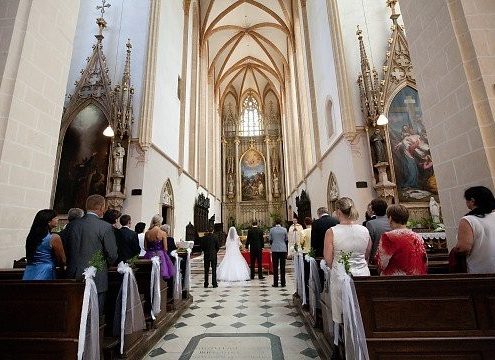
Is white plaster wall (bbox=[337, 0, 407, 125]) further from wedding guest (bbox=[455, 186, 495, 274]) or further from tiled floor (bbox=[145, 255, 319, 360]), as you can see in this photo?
wedding guest (bbox=[455, 186, 495, 274])

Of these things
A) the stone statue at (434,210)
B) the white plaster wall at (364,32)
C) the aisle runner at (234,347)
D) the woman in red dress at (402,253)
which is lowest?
the aisle runner at (234,347)

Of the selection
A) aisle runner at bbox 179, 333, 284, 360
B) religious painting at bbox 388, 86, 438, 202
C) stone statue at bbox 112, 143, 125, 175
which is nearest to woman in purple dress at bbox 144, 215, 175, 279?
aisle runner at bbox 179, 333, 284, 360

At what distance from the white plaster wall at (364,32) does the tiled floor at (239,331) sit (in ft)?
21.8

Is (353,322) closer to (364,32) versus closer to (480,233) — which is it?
(480,233)

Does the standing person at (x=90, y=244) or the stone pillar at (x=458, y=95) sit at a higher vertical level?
the stone pillar at (x=458, y=95)

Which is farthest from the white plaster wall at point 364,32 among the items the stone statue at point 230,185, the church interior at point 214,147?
the stone statue at point 230,185

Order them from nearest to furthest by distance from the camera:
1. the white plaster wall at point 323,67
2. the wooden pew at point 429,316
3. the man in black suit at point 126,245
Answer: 1. the wooden pew at point 429,316
2. the man in black suit at point 126,245
3. the white plaster wall at point 323,67

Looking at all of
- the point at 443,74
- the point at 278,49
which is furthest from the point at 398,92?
the point at 278,49

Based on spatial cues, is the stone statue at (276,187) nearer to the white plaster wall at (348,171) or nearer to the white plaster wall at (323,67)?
the white plaster wall at (348,171)

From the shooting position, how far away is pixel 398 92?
8.77m

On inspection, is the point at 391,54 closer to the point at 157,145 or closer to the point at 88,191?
the point at 157,145

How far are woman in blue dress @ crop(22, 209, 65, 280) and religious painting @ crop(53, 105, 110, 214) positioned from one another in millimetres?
6662

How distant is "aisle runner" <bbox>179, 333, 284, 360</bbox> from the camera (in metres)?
3.01

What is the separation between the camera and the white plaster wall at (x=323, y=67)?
32.9ft
